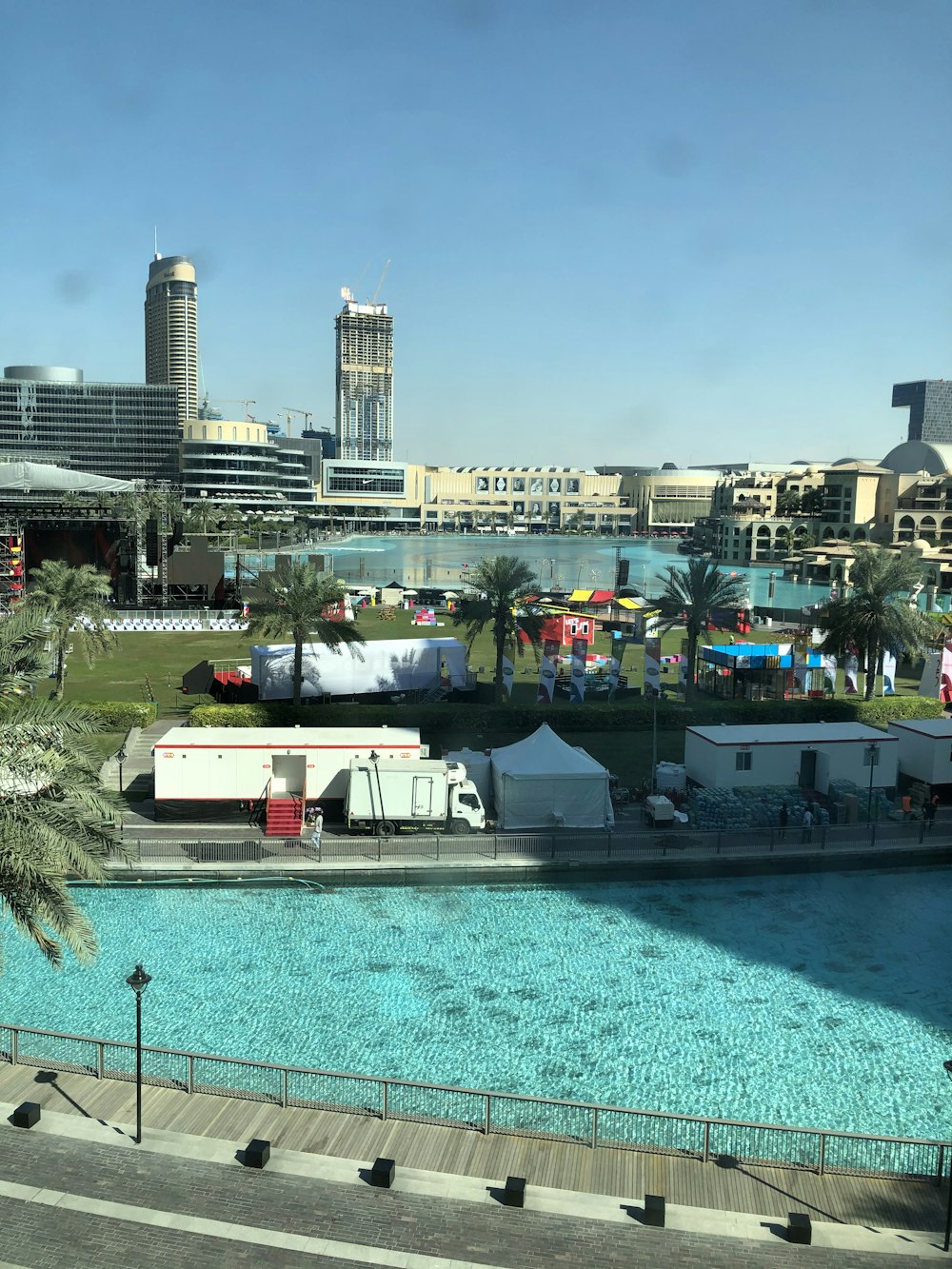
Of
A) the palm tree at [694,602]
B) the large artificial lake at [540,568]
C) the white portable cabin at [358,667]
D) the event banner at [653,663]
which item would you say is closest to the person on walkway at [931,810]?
the palm tree at [694,602]

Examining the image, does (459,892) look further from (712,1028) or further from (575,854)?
(712,1028)

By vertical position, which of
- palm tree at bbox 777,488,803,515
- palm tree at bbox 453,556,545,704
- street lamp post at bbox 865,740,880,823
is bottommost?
street lamp post at bbox 865,740,880,823

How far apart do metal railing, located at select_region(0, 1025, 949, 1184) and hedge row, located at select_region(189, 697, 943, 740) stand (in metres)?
18.8

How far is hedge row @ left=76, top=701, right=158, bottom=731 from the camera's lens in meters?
33.2

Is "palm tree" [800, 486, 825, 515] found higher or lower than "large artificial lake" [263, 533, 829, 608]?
higher

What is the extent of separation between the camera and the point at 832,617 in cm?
3978

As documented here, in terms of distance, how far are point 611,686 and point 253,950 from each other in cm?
2406

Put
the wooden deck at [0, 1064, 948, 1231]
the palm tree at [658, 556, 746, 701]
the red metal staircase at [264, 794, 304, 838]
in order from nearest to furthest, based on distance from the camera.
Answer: the wooden deck at [0, 1064, 948, 1231], the red metal staircase at [264, 794, 304, 838], the palm tree at [658, 556, 746, 701]

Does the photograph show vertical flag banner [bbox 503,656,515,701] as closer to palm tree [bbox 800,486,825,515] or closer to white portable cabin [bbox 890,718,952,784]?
white portable cabin [bbox 890,718,952,784]

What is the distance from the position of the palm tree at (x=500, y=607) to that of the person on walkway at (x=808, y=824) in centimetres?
1480

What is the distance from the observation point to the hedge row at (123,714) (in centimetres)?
3322

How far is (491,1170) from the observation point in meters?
12.0

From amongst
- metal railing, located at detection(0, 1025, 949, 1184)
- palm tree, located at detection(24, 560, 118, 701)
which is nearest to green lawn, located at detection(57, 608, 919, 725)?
palm tree, located at detection(24, 560, 118, 701)

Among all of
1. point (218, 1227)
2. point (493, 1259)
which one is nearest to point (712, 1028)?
point (493, 1259)
